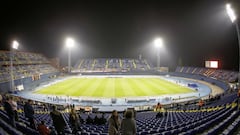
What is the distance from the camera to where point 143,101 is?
92.9 feet

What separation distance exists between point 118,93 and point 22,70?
29.4m

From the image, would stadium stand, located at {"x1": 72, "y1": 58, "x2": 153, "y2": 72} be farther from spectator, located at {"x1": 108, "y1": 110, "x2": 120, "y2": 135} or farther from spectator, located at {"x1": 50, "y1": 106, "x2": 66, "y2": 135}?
spectator, located at {"x1": 108, "y1": 110, "x2": 120, "y2": 135}

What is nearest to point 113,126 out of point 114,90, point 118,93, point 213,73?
point 118,93

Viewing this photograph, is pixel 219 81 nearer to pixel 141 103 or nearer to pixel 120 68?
pixel 141 103

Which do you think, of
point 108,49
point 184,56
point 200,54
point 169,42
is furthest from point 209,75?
point 108,49

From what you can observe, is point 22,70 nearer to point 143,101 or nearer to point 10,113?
point 143,101

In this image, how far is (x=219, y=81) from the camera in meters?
42.9

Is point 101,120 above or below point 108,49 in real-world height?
below

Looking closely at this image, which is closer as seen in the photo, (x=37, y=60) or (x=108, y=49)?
(x=37, y=60)

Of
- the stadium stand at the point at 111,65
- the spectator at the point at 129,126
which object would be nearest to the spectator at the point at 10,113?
the spectator at the point at 129,126

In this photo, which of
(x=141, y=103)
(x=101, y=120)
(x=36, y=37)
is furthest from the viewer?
(x=36, y=37)

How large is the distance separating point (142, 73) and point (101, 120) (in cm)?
5784

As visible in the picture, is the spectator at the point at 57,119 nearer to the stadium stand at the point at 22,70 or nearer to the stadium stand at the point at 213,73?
the stadium stand at the point at 22,70

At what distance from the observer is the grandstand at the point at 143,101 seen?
758cm
